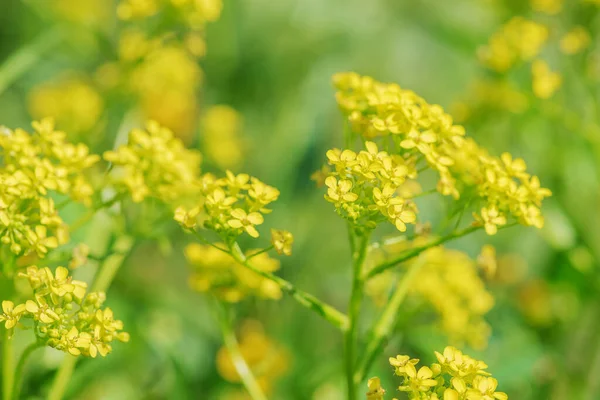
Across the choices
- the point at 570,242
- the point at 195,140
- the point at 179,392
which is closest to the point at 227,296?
the point at 179,392

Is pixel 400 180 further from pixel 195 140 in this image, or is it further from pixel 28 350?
pixel 195 140

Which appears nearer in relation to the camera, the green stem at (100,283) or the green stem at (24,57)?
the green stem at (100,283)

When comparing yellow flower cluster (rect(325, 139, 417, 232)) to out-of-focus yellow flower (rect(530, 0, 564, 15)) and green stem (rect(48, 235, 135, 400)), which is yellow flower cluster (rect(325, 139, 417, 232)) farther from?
out-of-focus yellow flower (rect(530, 0, 564, 15))

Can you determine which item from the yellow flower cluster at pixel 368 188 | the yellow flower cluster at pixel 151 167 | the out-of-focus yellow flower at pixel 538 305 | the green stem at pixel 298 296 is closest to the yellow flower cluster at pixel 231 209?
the green stem at pixel 298 296

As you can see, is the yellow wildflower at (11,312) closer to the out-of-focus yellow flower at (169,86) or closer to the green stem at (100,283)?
the green stem at (100,283)

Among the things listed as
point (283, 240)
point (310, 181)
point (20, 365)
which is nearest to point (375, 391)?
point (283, 240)

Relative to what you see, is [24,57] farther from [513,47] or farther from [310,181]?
[513,47]
